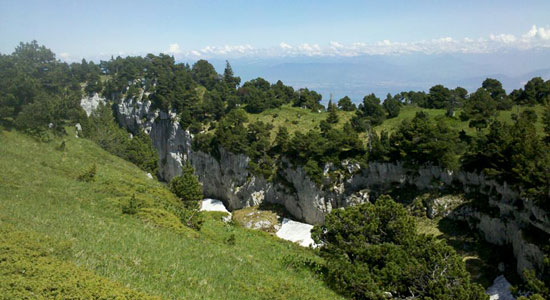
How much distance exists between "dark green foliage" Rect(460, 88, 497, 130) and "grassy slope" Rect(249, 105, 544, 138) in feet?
5.99

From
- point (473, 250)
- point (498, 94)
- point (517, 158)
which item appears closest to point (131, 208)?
point (517, 158)

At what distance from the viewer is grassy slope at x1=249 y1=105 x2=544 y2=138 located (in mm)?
52125

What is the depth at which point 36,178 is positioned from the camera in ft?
93.9

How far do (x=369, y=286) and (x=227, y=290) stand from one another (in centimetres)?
764

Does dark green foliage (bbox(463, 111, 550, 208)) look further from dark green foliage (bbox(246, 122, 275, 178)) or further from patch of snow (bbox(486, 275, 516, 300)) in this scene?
dark green foliage (bbox(246, 122, 275, 178))

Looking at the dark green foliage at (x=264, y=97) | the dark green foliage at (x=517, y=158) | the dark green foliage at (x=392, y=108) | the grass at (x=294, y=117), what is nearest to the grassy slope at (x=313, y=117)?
the grass at (x=294, y=117)

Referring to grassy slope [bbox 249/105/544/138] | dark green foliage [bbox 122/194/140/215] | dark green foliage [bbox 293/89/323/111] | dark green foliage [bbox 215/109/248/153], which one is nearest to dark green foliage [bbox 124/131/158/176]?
dark green foliage [bbox 215/109/248/153]

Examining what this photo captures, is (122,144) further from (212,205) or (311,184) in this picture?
(311,184)

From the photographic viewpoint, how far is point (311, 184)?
180 ft

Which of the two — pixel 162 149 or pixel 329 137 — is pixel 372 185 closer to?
pixel 329 137

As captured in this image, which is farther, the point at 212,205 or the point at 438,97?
the point at 212,205

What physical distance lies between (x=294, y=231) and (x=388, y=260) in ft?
124

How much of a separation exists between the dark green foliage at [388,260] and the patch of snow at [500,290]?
1460 centimetres

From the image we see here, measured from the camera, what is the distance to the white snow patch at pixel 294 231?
51219 mm
